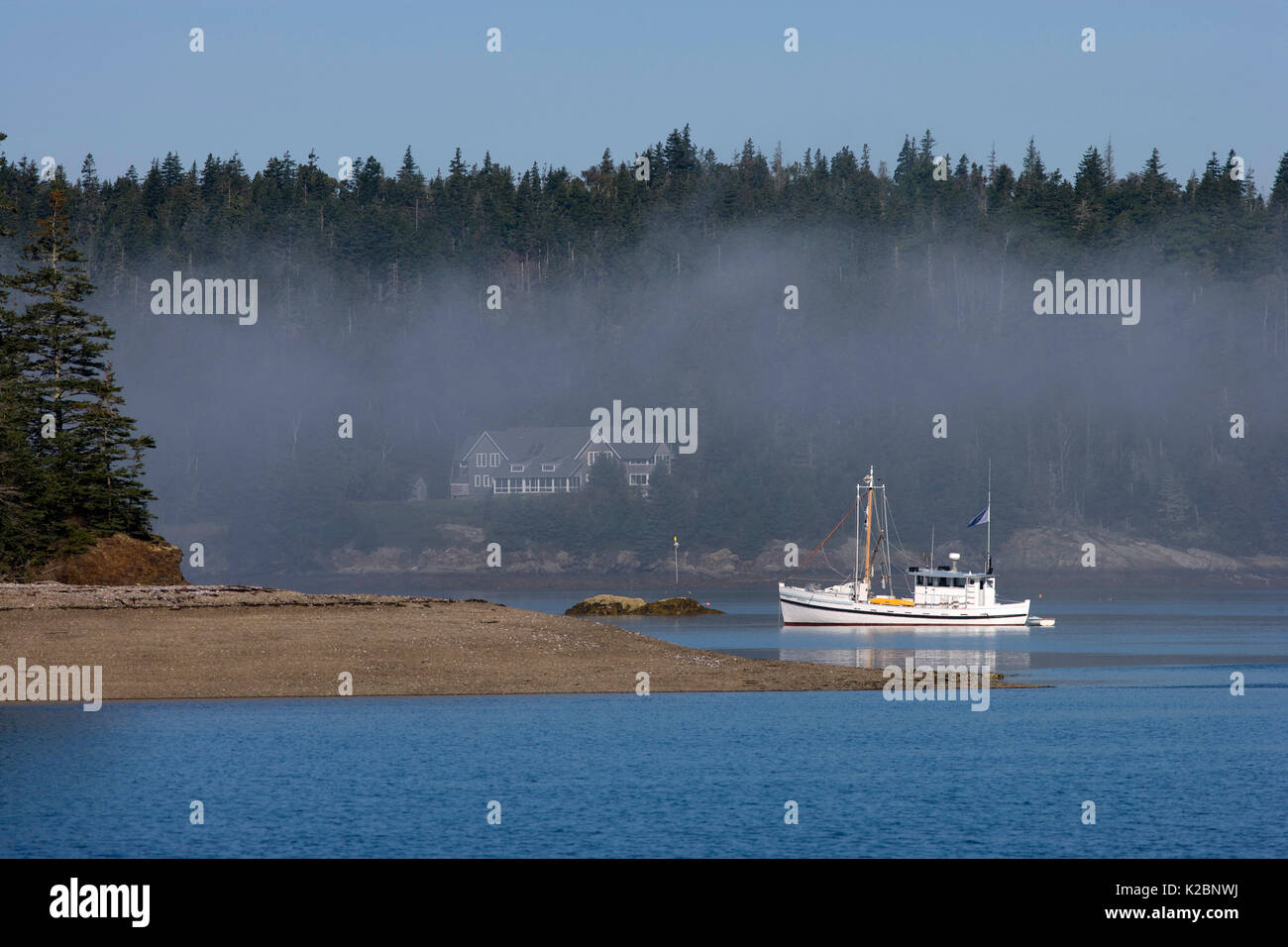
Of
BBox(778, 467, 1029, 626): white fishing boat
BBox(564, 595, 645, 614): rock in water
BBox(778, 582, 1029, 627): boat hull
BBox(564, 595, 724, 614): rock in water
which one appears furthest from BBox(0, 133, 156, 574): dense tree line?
BBox(778, 467, 1029, 626): white fishing boat

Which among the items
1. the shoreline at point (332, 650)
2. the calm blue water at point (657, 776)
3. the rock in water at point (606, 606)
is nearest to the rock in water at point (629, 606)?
the rock in water at point (606, 606)

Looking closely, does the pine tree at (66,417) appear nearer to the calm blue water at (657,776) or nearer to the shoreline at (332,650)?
the shoreline at (332,650)

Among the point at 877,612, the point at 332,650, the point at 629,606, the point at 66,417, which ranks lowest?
the point at 629,606

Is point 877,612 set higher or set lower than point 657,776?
lower

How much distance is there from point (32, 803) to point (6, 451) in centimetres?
3926

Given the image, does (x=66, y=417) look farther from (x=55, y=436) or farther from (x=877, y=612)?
(x=877, y=612)

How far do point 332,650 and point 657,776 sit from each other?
68.6ft

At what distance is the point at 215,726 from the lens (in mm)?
48906

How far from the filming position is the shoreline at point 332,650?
54.6 meters

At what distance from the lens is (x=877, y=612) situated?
4459 inches

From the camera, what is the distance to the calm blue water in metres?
33.9

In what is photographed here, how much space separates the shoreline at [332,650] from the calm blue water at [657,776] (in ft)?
2.87

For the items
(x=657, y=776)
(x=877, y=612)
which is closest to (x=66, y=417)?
(x=657, y=776)

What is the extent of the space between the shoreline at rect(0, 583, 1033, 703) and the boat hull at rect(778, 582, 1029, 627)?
4587 centimetres
